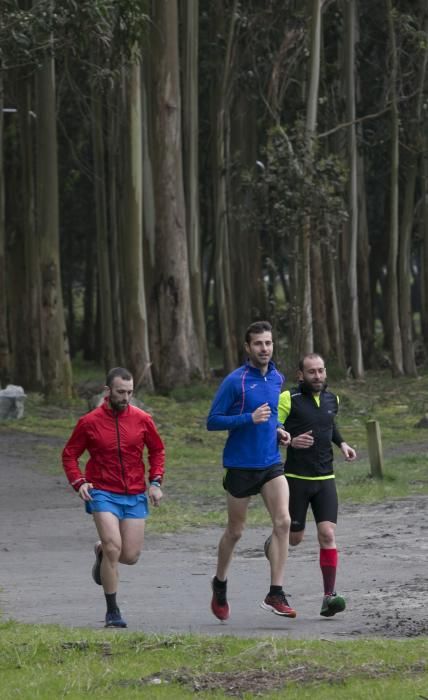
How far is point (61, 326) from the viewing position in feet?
110

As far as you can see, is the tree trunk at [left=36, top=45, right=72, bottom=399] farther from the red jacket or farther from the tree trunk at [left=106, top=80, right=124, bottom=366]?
the red jacket

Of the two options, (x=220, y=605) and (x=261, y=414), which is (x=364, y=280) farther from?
(x=261, y=414)

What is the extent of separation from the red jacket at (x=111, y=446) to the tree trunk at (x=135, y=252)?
2373cm

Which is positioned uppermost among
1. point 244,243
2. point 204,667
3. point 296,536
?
point 244,243

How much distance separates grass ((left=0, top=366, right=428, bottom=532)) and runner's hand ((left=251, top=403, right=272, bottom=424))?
689cm

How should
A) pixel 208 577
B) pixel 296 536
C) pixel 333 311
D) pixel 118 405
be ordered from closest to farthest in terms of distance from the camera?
pixel 118 405
pixel 296 536
pixel 208 577
pixel 333 311

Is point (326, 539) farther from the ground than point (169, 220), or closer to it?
closer to it

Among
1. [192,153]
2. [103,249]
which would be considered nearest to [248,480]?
[192,153]

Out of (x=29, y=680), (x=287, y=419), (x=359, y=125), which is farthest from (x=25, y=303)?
(x=29, y=680)

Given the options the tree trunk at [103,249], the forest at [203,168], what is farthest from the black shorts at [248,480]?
the tree trunk at [103,249]

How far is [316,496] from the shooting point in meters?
11.8

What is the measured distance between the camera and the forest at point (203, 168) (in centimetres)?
3331

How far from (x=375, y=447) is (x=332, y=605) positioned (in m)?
9.83

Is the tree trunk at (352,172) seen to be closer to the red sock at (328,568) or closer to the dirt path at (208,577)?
the dirt path at (208,577)
